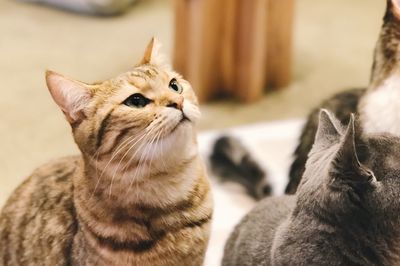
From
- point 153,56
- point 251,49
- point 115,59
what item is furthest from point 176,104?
point 115,59

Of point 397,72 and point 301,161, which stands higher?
point 397,72

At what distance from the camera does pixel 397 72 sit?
1.33 meters

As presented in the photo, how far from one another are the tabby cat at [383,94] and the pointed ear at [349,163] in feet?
1.42

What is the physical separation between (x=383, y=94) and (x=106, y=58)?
1602 mm

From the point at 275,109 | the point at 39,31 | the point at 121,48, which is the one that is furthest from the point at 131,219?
the point at 39,31

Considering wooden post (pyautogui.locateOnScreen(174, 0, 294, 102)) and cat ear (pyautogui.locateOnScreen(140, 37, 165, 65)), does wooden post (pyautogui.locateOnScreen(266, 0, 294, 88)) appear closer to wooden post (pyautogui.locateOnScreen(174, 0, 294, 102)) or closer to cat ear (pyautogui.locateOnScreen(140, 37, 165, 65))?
wooden post (pyautogui.locateOnScreen(174, 0, 294, 102))

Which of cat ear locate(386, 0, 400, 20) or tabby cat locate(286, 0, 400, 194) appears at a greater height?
cat ear locate(386, 0, 400, 20)

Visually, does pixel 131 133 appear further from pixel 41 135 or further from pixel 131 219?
pixel 41 135

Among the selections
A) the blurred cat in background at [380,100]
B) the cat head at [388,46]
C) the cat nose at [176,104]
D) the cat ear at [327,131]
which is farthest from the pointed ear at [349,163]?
the cat head at [388,46]

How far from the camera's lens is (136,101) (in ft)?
3.43

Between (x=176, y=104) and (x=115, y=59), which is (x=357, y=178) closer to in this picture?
(x=176, y=104)

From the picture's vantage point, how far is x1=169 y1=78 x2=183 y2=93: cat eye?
1.09m

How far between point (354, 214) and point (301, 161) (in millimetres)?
513

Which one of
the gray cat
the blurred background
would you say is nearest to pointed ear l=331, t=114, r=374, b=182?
the gray cat
